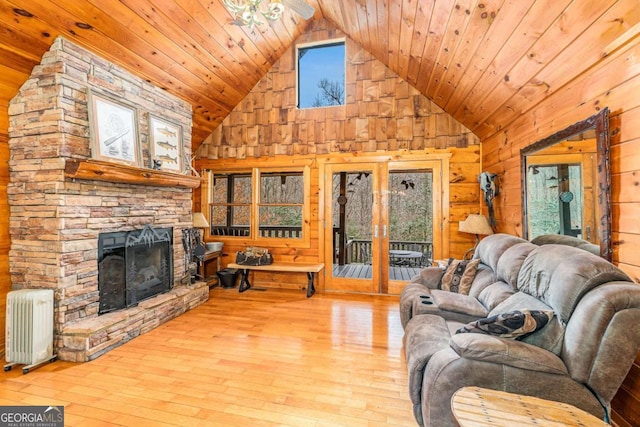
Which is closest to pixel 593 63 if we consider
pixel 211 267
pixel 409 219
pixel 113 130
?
pixel 409 219

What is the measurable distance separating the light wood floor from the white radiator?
139 mm

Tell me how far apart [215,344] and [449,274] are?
2.69 metres

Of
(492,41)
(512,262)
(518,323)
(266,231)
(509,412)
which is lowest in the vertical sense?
(509,412)

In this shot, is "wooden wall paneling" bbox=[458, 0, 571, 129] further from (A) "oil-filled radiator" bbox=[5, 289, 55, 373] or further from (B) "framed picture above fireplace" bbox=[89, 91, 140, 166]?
(A) "oil-filled radiator" bbox=[5, 289, 55, 373]

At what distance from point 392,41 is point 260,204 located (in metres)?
3.31

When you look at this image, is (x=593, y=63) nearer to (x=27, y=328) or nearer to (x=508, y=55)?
(x=508, y=55)

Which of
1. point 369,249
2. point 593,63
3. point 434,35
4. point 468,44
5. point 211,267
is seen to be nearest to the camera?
point 593,63

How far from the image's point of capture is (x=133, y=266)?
3.45 m

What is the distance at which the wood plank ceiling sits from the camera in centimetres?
204

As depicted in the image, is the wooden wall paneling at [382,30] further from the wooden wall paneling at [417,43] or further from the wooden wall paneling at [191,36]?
the wooden wall paneling at [191,36]

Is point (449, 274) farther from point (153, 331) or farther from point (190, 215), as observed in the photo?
point (190, 215)

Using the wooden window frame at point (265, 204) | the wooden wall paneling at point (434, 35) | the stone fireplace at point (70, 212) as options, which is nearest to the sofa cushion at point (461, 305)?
the wooden wall paneling at point (434, 35)

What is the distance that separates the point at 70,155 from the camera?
2.80m

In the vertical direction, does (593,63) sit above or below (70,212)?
above
